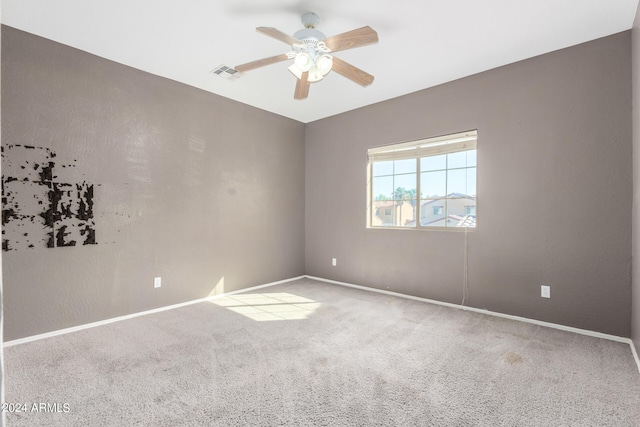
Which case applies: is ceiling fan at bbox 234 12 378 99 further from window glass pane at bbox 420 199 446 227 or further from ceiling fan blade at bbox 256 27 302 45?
window glass pane at bbox 420 199 446 227

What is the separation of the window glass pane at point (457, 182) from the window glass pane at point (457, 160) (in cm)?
6

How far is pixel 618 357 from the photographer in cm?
262

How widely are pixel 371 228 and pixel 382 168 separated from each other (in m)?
0.84

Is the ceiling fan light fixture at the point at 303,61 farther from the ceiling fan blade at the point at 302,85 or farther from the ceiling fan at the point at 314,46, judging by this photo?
the ceiling fan blade at the point at 302,85

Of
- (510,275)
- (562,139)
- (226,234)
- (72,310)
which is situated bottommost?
(72,310)

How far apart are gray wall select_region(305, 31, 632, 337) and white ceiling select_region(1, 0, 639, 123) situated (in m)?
0.30

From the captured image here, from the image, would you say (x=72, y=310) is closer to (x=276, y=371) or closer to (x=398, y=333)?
(x=276, y=371)

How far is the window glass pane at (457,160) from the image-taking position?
3.95m

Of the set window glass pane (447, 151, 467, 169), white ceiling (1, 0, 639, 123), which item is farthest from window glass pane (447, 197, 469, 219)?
white ceiling (1, 0, 639, 123)

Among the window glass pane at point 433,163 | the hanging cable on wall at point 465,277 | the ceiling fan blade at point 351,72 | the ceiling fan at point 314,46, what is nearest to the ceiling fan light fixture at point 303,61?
the ceiling fan at point 314,46

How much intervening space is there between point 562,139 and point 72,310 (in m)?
4.85

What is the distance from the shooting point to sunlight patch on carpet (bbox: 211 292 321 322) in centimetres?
362

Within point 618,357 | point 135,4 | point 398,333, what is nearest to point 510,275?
point 618,357

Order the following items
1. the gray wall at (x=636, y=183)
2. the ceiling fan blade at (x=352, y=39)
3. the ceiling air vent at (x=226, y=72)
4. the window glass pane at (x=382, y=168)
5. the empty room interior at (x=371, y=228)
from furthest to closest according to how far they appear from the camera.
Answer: the window glass pane at (x=382, y=168), the ceiling air vent at (x=226, y=72), the gray wall at (x=636, y=183), the ceiling fan blade at (x=352, y=39), the empty room interior at (x=371, y=228)
